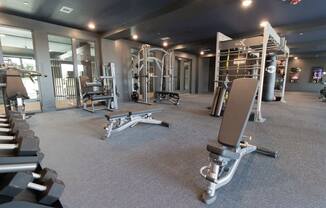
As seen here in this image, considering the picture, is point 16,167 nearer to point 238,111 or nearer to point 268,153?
point 238,111

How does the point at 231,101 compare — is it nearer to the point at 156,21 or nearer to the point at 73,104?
the point at 156,21

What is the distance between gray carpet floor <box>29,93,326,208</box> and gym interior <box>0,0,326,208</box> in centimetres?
1

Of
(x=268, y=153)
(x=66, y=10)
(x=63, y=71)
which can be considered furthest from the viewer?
(x=63, y=71)

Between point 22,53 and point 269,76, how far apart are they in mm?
9791

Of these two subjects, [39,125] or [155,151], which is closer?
[155,151]

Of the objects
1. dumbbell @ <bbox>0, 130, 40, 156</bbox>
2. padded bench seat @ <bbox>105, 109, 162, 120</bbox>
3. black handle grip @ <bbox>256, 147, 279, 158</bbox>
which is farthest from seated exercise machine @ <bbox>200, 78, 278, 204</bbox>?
padded bench seat @ <bbox>105, 109, 162, 120</bbox>

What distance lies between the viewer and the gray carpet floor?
1.43m

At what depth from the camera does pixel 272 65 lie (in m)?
7.11

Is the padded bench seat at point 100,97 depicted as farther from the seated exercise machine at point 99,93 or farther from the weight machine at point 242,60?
the weight machine at point 242,60

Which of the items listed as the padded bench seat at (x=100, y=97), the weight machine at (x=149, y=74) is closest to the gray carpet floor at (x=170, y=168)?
the padded bench seat at (x=100, y=97)

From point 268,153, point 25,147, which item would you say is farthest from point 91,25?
point 268,153

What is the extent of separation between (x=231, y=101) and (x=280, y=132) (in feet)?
7.61

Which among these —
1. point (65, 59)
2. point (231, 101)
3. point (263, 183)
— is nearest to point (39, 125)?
point (65, 59)

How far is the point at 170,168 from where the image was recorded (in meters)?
1.94
